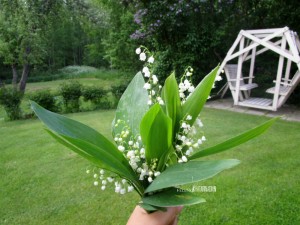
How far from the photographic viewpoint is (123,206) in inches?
108

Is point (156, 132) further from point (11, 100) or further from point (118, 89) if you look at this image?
point (11, 100)

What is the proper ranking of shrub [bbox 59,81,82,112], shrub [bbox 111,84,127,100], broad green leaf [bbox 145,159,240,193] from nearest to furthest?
broad green leaf [bbox 145,159,240,193] < shrub [bbox 59,81,82,112] < shrub [bbox 111,84,127,100]

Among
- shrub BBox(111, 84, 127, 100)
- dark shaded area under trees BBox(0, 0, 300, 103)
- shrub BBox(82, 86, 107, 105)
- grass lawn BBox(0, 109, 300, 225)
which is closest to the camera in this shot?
grass lawn BBox(0, 109, 300, 225)

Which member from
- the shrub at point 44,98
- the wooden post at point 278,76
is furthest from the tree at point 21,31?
the wooden post at point 278,76

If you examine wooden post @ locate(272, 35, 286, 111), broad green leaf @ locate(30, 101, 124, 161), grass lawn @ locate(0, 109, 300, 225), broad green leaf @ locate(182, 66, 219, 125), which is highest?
broad green leaf @ locate(182, 66, 219, 125)

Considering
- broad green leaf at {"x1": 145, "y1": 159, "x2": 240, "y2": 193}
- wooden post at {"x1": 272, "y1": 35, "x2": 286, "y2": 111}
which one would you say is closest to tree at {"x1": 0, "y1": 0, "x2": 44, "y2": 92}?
wooden post at {"x1": 272, "y1": 35, "x2": 286, "y2": 111}

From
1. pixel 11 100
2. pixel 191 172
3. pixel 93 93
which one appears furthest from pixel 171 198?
pixel 11 100

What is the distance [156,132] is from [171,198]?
21 cm

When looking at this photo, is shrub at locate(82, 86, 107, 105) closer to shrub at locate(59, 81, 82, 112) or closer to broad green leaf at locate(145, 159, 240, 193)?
shrub at locate(59, 81, 82, 112)

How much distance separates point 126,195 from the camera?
2.96 metres

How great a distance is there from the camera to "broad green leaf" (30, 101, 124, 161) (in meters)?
0.79

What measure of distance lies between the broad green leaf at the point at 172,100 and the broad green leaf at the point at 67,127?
23 centimetres

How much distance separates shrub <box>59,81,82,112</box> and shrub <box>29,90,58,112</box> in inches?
13.4

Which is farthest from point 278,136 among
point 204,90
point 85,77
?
point 85,77
